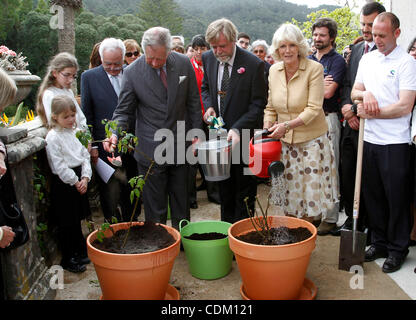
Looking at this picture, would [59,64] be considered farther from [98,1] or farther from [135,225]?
[98,1]

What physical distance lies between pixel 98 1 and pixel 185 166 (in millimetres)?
47008

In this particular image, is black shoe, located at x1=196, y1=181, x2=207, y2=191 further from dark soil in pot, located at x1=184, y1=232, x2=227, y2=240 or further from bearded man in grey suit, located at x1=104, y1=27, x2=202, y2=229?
dark soil in pot, located at x1=184, y1=232, x2=227, y2=240

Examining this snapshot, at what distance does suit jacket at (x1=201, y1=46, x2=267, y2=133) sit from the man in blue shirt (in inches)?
33.5

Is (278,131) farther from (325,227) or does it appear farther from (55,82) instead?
(55,82)

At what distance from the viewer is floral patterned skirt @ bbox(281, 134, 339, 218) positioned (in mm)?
3666

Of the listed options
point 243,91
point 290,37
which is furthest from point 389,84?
point 243,91

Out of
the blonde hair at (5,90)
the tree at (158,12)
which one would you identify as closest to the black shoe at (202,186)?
the blonde hair at (5,90)

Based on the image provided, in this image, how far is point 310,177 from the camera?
368 cm

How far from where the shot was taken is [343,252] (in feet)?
11.0

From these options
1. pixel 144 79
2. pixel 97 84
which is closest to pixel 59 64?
pixel 97 84

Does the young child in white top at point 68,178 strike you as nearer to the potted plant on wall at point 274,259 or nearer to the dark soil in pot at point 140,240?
the dark soil in pot at point 140,240

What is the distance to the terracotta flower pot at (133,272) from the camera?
8.52ft

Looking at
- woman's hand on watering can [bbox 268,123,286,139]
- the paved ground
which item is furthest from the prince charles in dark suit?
the paved ground

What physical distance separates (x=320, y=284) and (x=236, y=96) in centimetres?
172
